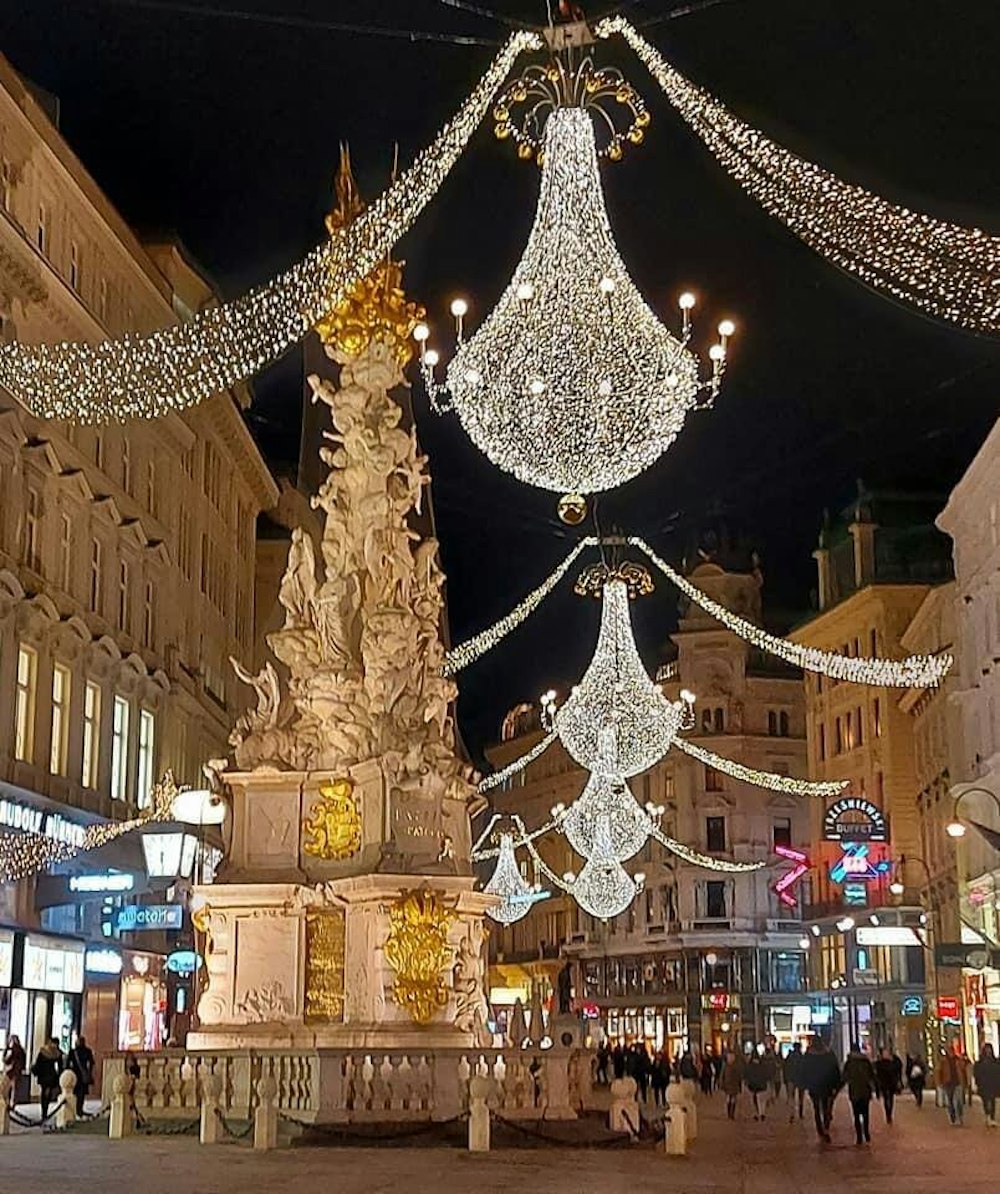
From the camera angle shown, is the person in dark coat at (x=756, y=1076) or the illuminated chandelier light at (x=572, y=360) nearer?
the illuminated chandelier light at (x=572, y=360)

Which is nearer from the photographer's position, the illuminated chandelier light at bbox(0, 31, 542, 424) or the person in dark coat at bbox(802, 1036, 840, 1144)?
the illuminated chandelier light at bbox(0, 31, 542, 424)

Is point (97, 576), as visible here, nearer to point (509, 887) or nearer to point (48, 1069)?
point (48, 1069)

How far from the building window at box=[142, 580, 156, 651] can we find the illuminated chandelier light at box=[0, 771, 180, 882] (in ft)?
31.6

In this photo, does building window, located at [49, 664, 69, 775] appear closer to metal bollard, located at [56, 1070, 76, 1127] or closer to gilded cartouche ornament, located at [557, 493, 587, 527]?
metal bollard, located at [56, 1070, 76, 1127]

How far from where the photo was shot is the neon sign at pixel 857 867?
60375 mm

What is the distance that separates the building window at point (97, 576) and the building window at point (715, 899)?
55536mm

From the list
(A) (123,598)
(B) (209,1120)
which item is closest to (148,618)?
(A) (123,598)

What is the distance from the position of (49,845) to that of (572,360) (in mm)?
24534

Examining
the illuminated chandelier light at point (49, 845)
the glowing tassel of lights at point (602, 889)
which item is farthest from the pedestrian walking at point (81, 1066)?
the glowing tassel of lights at point (602, 889)

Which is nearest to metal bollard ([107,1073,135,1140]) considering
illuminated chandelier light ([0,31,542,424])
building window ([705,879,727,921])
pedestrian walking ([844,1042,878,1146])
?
illuminated chandelier light ([0,31,542,424])

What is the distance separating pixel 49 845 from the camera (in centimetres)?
4050

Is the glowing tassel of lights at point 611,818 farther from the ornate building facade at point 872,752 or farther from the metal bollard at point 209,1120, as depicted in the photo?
Result: the metal bollard at point 209,1120

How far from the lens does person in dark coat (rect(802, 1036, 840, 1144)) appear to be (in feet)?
98.0

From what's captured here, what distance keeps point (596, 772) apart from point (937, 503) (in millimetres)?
34521
